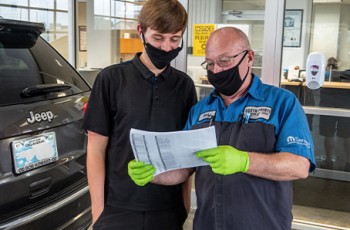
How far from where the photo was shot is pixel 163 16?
1.54 m

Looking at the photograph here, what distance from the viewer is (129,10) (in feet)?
17.6

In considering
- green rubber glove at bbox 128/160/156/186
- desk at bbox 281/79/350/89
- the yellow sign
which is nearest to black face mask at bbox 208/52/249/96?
green rubber glove at bbox 128/160/156/186

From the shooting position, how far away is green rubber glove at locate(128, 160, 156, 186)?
57.8 inches

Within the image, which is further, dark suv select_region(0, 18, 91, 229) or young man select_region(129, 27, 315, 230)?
dark suv select_region(0, 18, 91, 229)

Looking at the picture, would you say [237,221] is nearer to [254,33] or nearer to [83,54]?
[254,33]

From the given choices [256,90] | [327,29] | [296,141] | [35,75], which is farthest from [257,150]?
[327,29]

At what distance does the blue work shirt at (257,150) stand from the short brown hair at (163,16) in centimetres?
40

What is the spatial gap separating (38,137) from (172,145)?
81cm

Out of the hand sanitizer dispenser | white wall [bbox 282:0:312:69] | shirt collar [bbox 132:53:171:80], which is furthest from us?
white wall [bbox 282:0:312:69]

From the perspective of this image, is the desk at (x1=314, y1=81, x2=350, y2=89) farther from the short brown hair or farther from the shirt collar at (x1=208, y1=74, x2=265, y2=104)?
the short brown hair

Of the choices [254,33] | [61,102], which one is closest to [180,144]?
[61,102]

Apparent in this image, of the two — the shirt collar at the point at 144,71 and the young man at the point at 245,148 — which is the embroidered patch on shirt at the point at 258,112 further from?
the shirt collar at the point at 144,71

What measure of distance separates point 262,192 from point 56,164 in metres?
1.05

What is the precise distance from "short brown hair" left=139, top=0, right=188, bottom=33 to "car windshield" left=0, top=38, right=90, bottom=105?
2.52 ft
